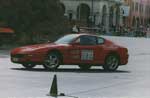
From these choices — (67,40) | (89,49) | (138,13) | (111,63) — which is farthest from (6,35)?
(138,13)

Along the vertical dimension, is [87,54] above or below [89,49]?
below

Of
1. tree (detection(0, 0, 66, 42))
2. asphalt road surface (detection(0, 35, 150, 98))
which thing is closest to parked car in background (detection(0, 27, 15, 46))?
tree (detection(0, 0, 66, 42))

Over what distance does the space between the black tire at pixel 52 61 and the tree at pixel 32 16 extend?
19.2 metres

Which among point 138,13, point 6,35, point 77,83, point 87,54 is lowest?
point 77,83

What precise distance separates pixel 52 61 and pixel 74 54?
960 mm

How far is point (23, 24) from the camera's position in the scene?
40.9m

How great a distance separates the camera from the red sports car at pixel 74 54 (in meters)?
21.0

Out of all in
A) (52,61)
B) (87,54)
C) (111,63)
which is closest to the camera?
(52,61)

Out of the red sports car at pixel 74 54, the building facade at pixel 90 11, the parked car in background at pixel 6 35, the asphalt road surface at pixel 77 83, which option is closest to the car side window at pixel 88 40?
the red sports car at pixel 74 54

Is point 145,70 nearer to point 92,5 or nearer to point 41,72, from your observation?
point 41,72

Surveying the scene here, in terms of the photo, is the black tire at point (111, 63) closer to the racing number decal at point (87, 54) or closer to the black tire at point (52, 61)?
the racing number decal at point (87, 54)

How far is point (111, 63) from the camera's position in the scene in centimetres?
2253

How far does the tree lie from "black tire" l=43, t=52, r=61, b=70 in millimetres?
19156

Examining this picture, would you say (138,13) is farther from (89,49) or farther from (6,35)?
(89,49)
